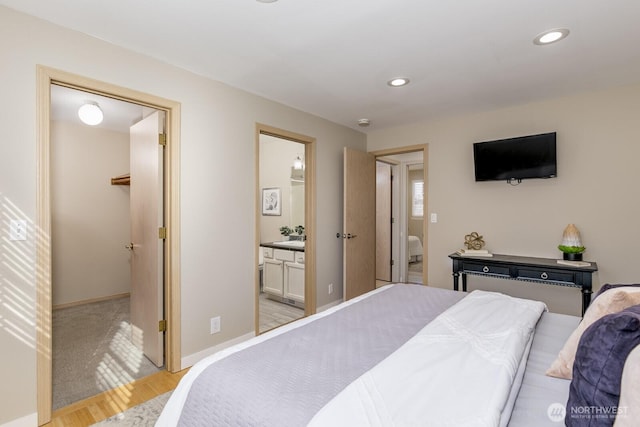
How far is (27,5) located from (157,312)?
2.15m

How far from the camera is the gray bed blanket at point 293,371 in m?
0.98

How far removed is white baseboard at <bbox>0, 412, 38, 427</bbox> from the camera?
5.78ft

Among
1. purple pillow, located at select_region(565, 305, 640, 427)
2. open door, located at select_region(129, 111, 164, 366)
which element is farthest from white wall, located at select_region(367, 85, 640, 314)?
open door, located at select_region(129, 111, 164, 366)

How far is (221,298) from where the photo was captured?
2.79 meters

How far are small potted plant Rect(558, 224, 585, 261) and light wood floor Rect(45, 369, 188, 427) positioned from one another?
3.58m

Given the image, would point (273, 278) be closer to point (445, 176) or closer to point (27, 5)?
point (445, 176)

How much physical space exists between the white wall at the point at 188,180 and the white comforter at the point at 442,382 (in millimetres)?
1930

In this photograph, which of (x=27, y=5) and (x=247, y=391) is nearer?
(x=247, y=391)

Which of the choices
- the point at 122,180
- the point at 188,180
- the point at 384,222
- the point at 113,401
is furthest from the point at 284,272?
the point at 122,180

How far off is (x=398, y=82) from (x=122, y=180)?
397 centimetres

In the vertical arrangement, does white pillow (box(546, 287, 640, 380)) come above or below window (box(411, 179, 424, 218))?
below

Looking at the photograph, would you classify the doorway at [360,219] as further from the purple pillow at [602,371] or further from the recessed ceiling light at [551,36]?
the purple pillow at [602,371]

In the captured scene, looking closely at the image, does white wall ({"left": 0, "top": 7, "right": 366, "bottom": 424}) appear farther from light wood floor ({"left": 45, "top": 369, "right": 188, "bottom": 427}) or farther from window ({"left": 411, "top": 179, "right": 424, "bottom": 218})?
window ({"left": 411, "top": 179, "right": 424, "bottom": 218})

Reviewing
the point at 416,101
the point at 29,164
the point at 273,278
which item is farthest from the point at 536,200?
the point at 29,164
